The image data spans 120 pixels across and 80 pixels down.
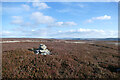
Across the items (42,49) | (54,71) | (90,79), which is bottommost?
(90,79)

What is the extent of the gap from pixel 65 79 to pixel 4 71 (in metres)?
5.55

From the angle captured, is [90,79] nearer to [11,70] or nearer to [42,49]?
[11,70]

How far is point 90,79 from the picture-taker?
23.9 ft

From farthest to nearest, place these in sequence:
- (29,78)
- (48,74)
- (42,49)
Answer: (42,49)
(48,74)
(29,78)

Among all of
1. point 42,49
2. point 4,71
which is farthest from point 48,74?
point 42,49

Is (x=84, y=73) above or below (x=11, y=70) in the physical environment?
below

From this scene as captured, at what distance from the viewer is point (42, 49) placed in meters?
15.1

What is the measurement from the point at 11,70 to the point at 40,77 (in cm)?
289

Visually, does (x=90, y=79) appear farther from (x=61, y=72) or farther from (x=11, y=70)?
(x=11, y=70)

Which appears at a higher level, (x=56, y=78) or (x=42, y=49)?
(x=42, y=49)

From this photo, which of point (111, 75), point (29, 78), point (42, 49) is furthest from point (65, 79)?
point (42, 49)

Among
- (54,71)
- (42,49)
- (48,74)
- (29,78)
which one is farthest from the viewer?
(42,49)

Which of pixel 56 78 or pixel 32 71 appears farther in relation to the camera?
pixel 32 71

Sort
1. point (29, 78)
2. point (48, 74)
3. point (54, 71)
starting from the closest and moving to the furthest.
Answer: point (29, 78) → point (48, 74) → point (54, 71)
